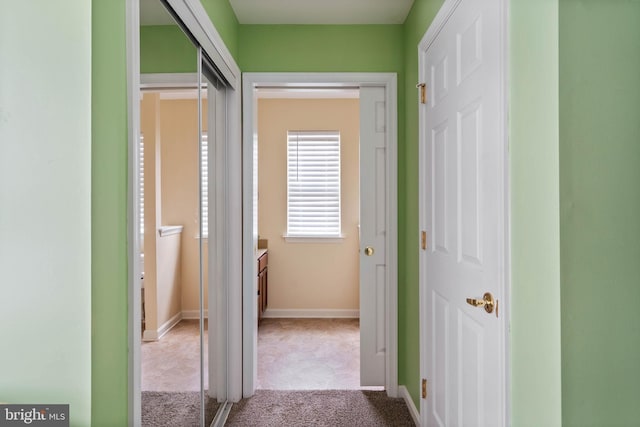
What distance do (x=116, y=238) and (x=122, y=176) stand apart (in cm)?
18

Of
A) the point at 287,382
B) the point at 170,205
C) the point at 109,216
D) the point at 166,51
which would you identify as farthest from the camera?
the point at 287,382

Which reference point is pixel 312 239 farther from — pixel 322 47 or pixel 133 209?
pixel 133 209

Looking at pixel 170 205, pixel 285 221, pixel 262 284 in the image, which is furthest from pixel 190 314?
pixel 285 221

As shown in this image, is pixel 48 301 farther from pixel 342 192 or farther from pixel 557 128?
pixel 342 192

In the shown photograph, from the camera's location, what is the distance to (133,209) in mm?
1059

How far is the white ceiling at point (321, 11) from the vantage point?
235 cm

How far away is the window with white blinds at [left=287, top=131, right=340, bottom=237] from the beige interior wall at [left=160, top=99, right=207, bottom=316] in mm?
2516

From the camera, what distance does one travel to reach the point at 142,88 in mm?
1260

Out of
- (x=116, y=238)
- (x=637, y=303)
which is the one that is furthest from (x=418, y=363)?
(x=116, y=238)

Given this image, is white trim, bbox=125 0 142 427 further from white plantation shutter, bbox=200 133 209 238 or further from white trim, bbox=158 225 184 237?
white plantation shutter, bbox=200 133 209 238

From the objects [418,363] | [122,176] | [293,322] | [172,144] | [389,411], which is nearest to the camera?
[122,176]

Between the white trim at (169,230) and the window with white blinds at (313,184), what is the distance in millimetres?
2838

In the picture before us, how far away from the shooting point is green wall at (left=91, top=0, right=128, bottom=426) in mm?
944

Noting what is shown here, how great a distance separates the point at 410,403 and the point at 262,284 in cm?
212
